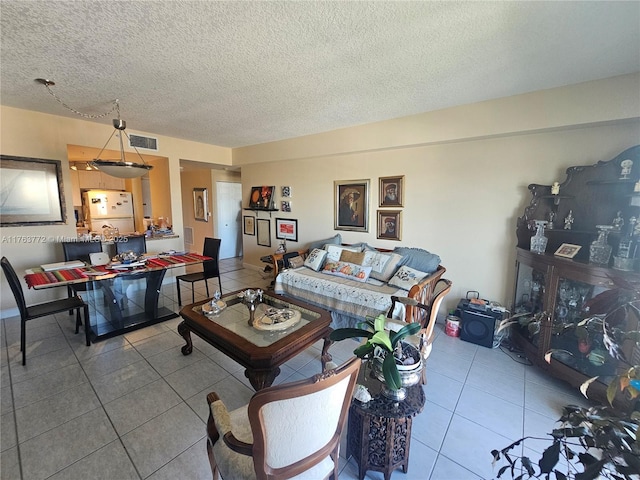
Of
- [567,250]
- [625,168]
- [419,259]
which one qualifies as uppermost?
[625,168]

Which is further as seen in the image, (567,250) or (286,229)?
(286,229)

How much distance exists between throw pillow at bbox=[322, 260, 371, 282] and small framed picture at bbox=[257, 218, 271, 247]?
6.86 ft

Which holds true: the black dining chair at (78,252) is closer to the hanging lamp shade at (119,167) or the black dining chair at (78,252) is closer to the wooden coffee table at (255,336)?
the hanging lamp shade at (119,167)

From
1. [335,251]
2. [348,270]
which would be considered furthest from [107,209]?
[348,270]

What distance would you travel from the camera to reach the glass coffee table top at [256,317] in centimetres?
209

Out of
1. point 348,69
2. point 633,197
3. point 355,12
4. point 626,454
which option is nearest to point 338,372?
point 626,454

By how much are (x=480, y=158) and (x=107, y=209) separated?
Answer: 731cm

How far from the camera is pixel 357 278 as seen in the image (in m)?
3.45

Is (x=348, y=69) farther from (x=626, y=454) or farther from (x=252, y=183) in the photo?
(x=252, y=183)

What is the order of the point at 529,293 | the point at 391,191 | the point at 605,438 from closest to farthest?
the point at 605,438 → the point at 529,293 → the point at 391,191

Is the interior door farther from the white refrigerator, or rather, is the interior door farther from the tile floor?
the tile floor

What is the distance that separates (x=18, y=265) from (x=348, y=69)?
4.70 m

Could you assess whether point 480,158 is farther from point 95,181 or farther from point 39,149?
point 95,181

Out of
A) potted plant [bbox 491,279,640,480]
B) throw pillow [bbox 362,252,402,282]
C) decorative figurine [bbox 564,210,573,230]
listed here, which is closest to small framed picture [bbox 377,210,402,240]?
throw pillow [bbox 362,252,402,282]
